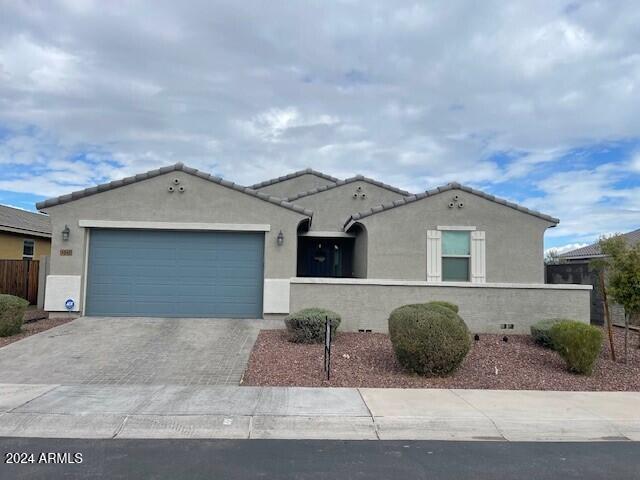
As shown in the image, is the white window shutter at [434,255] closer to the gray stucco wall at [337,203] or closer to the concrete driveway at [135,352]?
the gray stucco wall at [337,203]

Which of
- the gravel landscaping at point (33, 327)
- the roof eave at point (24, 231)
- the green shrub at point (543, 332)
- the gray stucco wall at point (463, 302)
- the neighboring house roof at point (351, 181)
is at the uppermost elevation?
the neighboring house roof at point (351, 181)

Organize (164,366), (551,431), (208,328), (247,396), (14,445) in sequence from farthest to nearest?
(208,328) < (164,366) < (247,396) < (551,431) < (14,445)

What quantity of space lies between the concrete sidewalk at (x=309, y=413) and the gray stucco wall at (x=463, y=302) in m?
4.74

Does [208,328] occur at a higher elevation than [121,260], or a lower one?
lower

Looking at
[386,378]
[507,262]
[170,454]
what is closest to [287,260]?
[386,378]

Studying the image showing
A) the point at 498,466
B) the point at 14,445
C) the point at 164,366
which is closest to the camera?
the point at 498,466

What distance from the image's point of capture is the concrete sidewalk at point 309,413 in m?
5.72

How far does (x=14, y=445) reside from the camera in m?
5.21

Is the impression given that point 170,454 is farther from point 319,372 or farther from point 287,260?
point 287,260

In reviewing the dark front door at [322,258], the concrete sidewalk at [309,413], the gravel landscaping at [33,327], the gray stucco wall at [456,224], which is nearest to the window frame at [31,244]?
the gravel landscaping at [33,327]

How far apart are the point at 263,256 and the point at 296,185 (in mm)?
8580

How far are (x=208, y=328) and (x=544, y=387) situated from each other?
7.62 metres

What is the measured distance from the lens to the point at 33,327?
11.7 metres

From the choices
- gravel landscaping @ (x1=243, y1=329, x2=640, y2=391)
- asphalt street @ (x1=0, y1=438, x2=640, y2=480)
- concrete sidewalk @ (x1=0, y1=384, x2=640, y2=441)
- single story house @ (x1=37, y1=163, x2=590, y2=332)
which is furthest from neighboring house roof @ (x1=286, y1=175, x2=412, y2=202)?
asphalt street @ (x1=0, y1=438, x2=640, y2=480)
